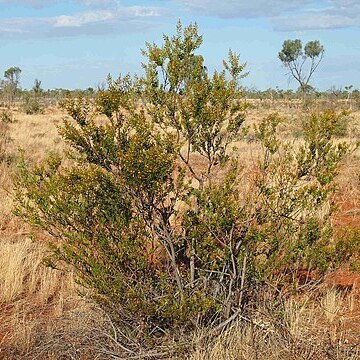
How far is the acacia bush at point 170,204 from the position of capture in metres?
4.14

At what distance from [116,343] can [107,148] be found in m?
1.41

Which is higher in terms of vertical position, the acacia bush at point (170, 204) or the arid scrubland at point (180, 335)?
the acacia bush at point (170, 204)

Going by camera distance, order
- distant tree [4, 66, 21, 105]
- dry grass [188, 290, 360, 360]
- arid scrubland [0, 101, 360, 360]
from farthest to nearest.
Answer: distant tree [4, 66, 21, 105]
arid scrubland [0, 101, 360, 360]
dry grass [188, 290, 360, 360]

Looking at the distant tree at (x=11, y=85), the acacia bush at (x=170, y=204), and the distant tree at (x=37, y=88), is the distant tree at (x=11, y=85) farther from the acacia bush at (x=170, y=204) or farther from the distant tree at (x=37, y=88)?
the acacia bush at (x=170, y=204)

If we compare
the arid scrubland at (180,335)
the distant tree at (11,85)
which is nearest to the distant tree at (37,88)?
the distant tree at (11,85)

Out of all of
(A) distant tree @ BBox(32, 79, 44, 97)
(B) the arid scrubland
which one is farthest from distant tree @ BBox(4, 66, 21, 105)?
(B) the arid scrubland

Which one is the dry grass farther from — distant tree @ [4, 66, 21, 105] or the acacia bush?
distant tree @ [4, 66, 21, 105]

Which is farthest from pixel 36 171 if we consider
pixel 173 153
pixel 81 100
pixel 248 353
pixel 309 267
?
pixel 309 267

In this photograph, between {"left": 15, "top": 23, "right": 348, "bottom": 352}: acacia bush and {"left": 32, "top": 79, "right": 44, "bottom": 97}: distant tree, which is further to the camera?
{"left": 32, "top": 79, "right": 44, "bottom": 97}: distant tree

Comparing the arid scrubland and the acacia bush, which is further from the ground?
the acacia bush

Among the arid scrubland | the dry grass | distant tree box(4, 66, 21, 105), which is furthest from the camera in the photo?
distant tree box(4, 66, 21, 105)

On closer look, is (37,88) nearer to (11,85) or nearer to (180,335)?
(11,85)

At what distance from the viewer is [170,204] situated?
4.56 meters

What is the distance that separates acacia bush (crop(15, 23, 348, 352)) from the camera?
4.14 m
